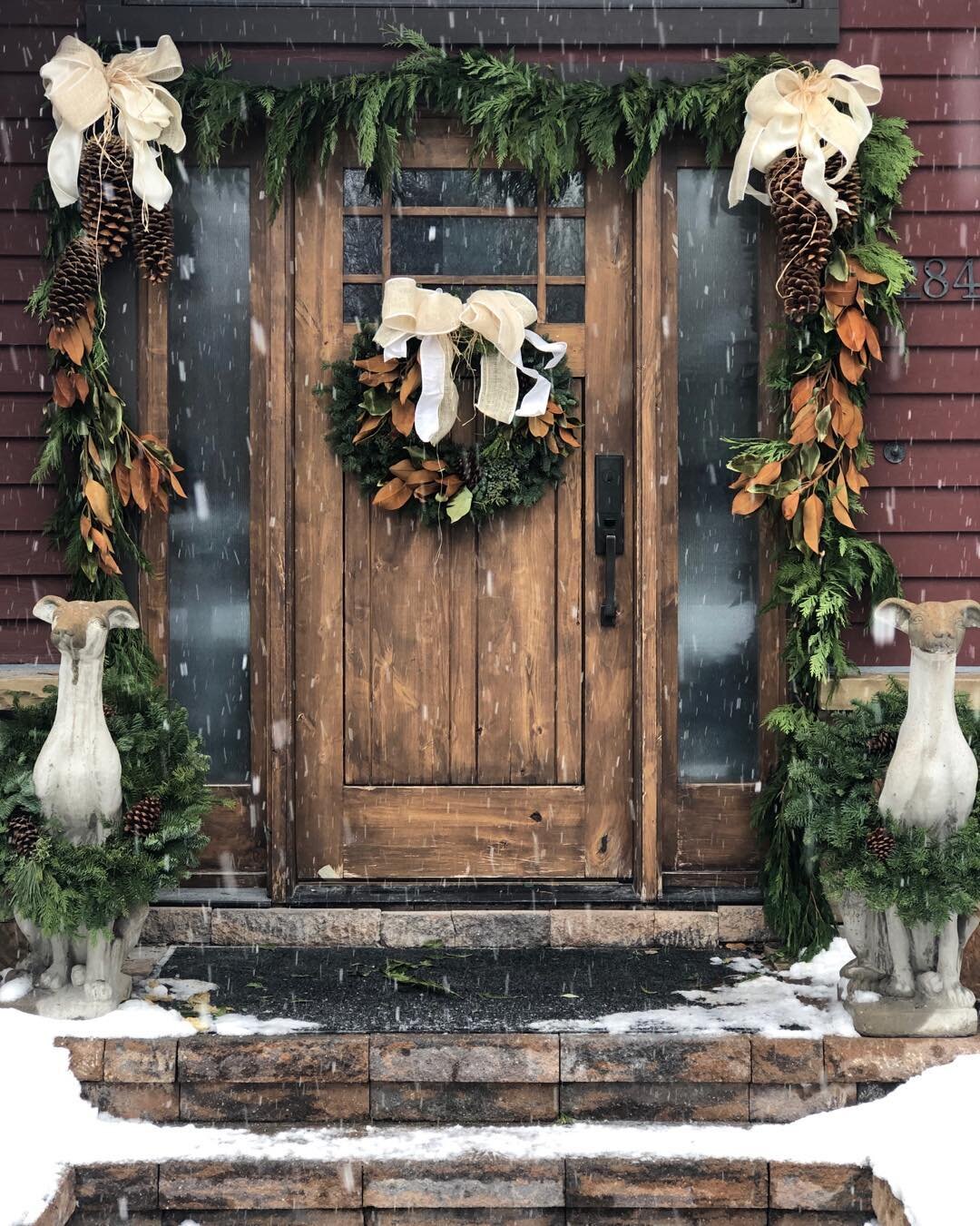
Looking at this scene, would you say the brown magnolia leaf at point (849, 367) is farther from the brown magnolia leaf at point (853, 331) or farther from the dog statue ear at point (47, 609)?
the dog statue ear at point (47, 609)

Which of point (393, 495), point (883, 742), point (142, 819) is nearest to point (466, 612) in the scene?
point (393, 495)

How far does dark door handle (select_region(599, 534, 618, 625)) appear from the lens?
180 inches

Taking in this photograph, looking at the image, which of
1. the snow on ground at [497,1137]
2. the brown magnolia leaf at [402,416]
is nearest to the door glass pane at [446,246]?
the brown magnolia leaf at [402,416]

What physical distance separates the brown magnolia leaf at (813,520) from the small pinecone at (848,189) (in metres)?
0.87

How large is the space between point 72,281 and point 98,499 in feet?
2.23

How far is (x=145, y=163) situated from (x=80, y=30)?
1.83 ft

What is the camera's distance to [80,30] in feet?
14.7

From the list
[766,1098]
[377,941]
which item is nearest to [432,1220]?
[766,1098]

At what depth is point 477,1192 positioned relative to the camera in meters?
3.29

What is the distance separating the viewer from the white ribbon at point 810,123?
426 centimetres

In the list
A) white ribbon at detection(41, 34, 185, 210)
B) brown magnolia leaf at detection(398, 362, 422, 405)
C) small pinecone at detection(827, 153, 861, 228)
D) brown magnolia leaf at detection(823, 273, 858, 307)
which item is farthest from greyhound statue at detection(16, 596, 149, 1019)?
small pinecone at detection(827, 153, 861, 228)

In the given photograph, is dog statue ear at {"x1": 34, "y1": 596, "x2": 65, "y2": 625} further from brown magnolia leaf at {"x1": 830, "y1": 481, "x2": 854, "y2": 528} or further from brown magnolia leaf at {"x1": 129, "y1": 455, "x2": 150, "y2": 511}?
brown magnolia leaf at {"x1": 830, "y1": 481, "x2": 854, "y2": 528}

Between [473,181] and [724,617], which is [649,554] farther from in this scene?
[473,181]

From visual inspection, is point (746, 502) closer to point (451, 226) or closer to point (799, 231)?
point (799, 231)
